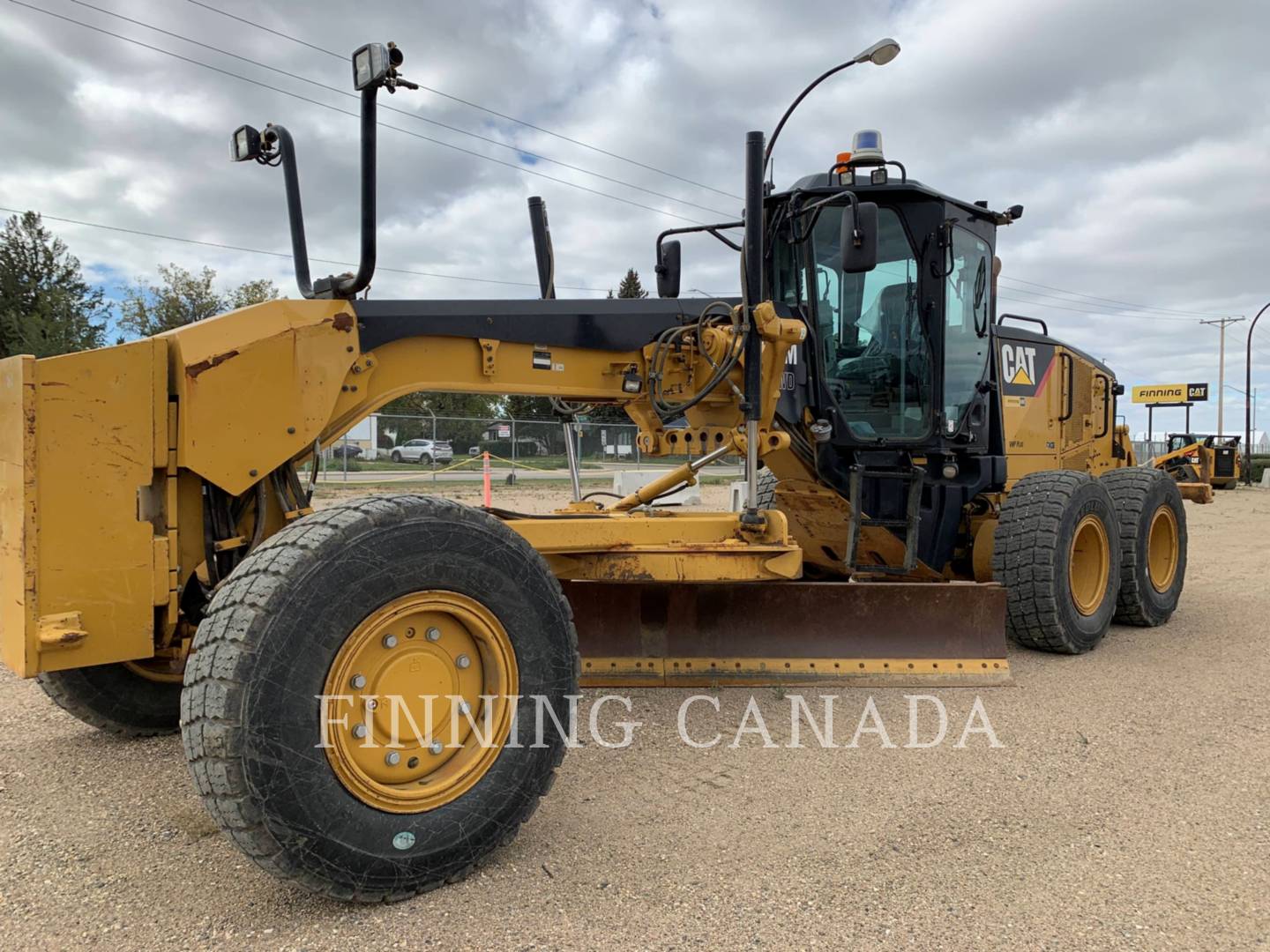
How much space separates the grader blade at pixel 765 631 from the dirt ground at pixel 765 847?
0.26 meters

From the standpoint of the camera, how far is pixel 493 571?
2.85 meters

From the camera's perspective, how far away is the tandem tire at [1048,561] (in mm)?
Result: 5602

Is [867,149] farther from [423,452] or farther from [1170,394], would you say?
[1170,394]

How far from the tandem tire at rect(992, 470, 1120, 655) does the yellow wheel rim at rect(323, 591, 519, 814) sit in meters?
3.85

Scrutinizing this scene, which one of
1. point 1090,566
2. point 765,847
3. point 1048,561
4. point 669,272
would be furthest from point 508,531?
point 1090,566

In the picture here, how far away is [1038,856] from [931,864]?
0.38 m

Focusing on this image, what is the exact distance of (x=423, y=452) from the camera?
2464cm

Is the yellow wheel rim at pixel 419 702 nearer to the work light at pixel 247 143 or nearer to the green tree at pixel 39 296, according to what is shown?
the work light at pixel 247 143

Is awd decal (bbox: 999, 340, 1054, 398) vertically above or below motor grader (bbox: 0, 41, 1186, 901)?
above

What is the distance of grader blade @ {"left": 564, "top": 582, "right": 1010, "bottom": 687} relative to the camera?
4863 millimetres

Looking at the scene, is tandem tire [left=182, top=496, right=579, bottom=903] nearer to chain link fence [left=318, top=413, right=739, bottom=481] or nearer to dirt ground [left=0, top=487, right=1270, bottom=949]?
dirt ground [left=0, top=487, right=1270, bottom=949]

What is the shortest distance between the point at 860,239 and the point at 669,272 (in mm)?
1221

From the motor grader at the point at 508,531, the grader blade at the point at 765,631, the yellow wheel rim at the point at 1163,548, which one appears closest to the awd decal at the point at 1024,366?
the motor grader at the point at 508,531

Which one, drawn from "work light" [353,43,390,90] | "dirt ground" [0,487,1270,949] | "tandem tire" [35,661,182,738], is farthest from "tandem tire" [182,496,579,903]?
"tandem tire" [35,661,182,738]
